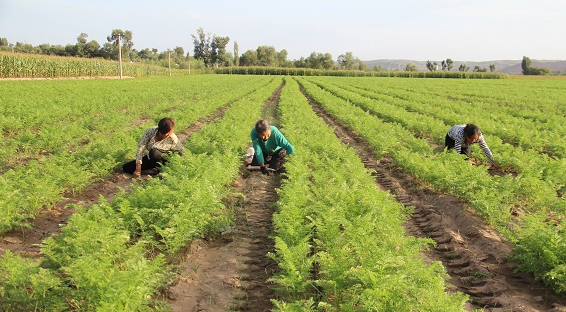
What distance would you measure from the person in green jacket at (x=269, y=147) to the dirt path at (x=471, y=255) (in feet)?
7.37

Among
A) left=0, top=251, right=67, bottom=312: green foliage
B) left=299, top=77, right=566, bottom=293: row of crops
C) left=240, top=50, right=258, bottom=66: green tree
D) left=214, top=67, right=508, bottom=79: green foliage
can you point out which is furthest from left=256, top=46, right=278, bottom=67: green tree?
left=0, top=251, right=67, bottom=312: green foliage

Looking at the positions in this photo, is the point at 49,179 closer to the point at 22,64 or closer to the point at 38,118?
the point at 38,118

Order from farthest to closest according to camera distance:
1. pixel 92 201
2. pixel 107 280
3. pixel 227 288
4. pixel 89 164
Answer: pixel 89 164 → pixel 92 201 → pixel 227 288 → pixel 107 280

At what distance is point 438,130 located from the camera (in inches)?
527

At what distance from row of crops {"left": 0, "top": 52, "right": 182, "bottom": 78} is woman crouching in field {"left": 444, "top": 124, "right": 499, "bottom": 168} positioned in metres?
40.0

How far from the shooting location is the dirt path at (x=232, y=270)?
4281 mm

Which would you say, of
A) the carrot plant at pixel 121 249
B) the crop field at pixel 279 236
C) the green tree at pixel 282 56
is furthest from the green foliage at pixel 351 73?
the carrot plant at pixel 121 249

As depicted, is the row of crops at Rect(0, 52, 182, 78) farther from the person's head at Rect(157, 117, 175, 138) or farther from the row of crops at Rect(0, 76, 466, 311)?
the person's head at Rect(157, 117, 175, 138)

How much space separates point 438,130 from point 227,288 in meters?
10.6

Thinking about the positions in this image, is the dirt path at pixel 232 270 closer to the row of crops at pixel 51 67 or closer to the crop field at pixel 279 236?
the crop field at pixel 279 236

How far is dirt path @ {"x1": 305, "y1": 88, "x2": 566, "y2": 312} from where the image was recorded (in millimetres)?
4473

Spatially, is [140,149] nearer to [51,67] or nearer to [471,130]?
[471,130]

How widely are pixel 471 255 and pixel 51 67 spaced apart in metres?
48.0

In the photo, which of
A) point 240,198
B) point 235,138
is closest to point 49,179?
point 240,198
